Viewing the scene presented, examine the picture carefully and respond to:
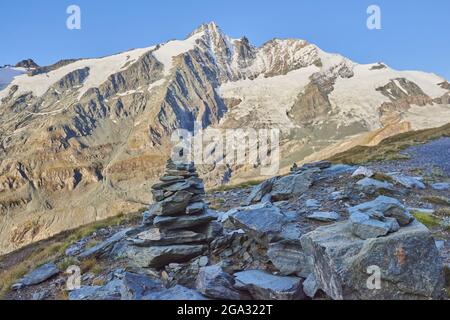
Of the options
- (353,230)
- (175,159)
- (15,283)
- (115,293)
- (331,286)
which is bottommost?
(15,283)

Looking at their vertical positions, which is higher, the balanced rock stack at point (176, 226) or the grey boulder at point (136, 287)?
the balanced rock stack at point (176, 226)

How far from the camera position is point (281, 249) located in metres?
10.1

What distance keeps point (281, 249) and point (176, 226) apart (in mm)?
4206

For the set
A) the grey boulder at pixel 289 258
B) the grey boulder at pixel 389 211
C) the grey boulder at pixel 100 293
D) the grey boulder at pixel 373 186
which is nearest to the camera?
the grey boulder at pixel 389 211

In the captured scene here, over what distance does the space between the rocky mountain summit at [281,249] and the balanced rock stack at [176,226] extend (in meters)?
0.04

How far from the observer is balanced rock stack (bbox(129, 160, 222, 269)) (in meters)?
12.0

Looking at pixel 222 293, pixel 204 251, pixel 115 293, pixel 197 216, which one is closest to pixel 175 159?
pixel 197 216

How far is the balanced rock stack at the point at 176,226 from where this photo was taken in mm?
12039

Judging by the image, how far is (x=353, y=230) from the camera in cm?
857

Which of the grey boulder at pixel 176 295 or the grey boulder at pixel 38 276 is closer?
the grey boulder at pixel 176 295

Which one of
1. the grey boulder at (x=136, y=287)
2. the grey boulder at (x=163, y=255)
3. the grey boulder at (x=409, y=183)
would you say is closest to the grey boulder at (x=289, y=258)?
the grey boulder at (x=163, y=255)

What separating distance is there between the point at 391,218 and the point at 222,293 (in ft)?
14.6

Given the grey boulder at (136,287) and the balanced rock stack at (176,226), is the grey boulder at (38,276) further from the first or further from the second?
the grey boulder at (136,287)
